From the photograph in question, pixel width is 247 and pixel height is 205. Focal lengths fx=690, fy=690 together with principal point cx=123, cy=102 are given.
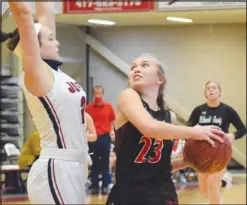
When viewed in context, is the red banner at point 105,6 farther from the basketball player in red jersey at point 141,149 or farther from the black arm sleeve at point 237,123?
the basketball player in red jersey at point 141,149

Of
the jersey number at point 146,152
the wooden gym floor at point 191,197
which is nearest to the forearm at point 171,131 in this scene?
the jersey number at point 146,152

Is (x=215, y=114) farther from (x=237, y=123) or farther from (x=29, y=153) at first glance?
(x=29, y=153)

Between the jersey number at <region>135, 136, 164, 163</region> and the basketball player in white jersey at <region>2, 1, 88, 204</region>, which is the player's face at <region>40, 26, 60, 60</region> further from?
the jersey number at <region>135, 136, 164, 163</region>

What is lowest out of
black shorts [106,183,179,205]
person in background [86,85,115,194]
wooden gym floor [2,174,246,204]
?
wooden gym floor [2,174,246,204]

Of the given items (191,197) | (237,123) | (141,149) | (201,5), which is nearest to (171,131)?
(141,149)

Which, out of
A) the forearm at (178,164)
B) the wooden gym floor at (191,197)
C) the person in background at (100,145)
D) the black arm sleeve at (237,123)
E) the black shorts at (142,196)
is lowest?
the wooden gym floor at (191,197)

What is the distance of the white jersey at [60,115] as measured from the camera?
12.0 feet

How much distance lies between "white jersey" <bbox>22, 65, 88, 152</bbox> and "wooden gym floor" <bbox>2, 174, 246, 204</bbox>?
6753mm

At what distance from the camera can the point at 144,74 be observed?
14.3 ft

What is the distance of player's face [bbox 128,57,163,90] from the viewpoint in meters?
4.34

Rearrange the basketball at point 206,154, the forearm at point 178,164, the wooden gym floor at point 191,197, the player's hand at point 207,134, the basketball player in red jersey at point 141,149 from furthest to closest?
the wooden gym floor at point 191,197 < the forearm at point 178,164 < the basketball player in red jersey at point 141,149 < the basketball at point 206,154 < the player's hand at point 207,134

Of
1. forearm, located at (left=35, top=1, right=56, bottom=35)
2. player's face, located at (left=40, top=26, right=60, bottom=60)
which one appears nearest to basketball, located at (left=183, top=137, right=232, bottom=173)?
player's face, located at (left=40, top=26, right=60, bottom=60)

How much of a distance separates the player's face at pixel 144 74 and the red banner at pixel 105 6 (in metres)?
8.98

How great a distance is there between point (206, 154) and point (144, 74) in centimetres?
67
